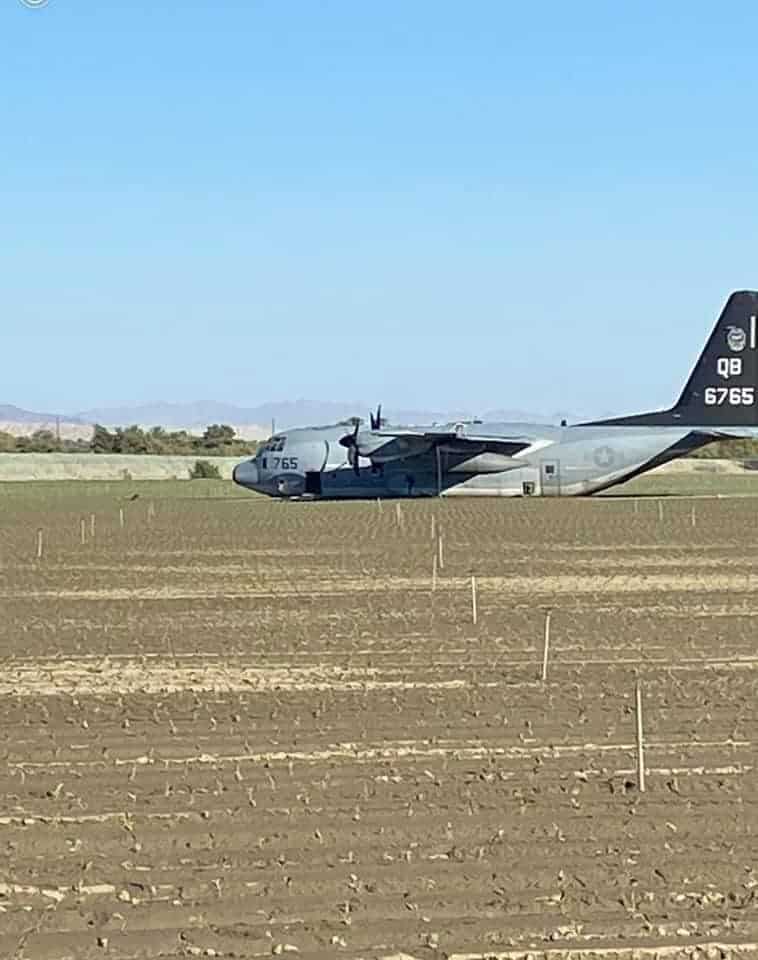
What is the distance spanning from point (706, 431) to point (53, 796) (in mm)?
48858

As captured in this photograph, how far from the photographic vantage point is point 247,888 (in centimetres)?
855

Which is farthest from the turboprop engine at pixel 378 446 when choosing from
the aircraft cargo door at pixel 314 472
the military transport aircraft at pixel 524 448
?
the aircraft cargo door at pixel 314 472

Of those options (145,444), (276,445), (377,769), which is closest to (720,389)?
(276,445)

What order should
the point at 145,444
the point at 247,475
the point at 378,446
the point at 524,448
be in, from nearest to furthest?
the point at 378,446
the point at 524,448
the point at 247,475
the point at 145,444

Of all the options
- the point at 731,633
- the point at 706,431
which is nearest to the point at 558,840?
the point at 731,633

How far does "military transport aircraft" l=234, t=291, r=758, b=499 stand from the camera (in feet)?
192

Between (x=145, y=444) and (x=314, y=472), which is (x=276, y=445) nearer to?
(x=314, y=472)

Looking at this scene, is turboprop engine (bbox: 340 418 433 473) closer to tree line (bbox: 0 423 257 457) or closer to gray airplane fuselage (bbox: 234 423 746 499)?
gray airplane fuselage (bbox: 234 423 746 499)

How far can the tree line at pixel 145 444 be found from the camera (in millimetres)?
138000

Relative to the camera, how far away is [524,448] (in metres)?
59.4

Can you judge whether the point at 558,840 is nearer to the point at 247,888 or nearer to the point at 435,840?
the point at 435,840

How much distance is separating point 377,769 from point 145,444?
12821 centimetres

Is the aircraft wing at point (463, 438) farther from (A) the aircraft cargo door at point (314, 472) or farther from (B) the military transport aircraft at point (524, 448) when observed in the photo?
(A) the aircraft cargo door at point (314, 472)

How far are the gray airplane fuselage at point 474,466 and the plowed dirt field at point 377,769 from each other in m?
31.4
